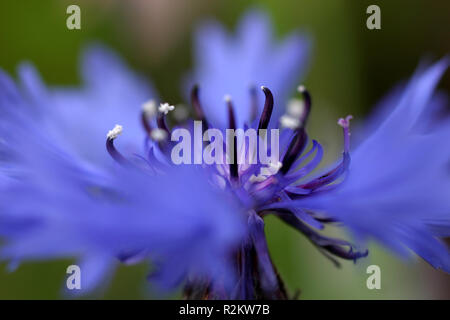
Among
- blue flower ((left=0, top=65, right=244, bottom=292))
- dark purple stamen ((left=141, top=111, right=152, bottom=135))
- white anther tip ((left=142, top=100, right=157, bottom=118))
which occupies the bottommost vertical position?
blue flower ((left=0, top=65, right=244, bottom=292))

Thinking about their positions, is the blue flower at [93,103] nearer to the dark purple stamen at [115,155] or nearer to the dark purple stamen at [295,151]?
the dark purple stamen at [115,155]

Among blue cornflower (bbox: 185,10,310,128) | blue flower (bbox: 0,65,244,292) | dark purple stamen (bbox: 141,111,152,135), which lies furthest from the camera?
blue cornflower (bbox: 185,10,310,128)

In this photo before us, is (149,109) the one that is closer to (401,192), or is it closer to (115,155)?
(115,155)

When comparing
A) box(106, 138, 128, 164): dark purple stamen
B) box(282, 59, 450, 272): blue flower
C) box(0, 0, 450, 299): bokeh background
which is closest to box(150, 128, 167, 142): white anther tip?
box(106, 138, 128, 164): dark purple stamen

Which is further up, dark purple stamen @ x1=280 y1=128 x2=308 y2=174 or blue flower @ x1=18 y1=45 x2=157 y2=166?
blue flower @ x1=18 y1=45 x2=157 y2=166

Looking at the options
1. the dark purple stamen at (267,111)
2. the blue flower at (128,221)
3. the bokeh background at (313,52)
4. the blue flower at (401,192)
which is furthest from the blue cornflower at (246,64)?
the blue flower at (128,221)

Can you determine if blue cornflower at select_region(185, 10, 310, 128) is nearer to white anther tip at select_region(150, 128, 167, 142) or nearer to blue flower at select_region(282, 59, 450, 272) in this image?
white anther tip at select_region(150, 128, 167, 142)

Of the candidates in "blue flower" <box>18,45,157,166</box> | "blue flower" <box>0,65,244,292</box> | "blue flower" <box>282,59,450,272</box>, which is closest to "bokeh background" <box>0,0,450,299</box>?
"blue flower" <box>18,45,157,166</box>

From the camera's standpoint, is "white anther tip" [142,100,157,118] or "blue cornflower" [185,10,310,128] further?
"blue cornflower" [185,10,310,128]

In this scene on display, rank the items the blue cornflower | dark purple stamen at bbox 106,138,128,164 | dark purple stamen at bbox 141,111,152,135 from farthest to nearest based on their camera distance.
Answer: the blue cornflower < dark purple stamen at bbox 141,111,152,135 < dark purple stamen at bbox 106,138,128,164

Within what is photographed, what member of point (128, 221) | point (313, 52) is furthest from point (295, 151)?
point (313, 52)
